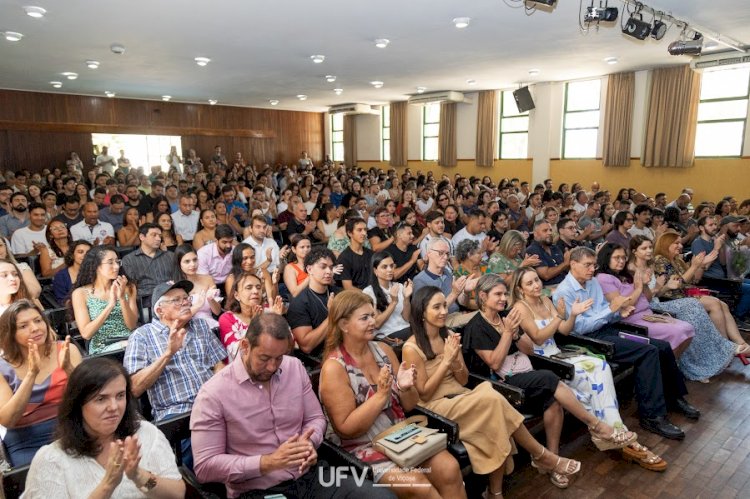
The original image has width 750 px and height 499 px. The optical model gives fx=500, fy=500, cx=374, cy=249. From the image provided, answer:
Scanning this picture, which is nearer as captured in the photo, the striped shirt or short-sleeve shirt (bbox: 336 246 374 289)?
the striped shirt

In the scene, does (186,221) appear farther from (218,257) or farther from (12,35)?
(12,35)

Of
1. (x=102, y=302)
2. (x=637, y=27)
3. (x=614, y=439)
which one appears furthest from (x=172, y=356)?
(x=637, y=27)

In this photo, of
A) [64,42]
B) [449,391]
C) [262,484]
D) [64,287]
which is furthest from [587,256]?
[64,42]

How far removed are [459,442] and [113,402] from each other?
1.45 metres

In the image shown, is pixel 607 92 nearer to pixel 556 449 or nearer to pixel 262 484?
pixel 556 449

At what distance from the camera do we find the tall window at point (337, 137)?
17987 mm

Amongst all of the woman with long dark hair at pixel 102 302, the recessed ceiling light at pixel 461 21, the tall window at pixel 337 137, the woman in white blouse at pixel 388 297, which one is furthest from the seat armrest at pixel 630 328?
the tall window at pixel 337 137

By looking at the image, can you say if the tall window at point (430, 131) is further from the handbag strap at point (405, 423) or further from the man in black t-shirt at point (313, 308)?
the handbag strap at point (405, 423)

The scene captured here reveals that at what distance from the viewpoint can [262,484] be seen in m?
1.83

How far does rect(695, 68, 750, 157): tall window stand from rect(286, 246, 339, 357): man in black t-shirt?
9296 millimetres

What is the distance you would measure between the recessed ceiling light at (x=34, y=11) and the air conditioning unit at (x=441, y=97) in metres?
8.99

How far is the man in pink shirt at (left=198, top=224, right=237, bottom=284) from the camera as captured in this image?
14.5ft

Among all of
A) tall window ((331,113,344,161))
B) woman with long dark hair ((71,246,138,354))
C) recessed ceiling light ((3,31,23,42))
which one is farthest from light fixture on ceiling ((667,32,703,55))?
tall window ((331,113,344,161))

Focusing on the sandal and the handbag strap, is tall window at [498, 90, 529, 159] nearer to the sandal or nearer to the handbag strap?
the sandal
